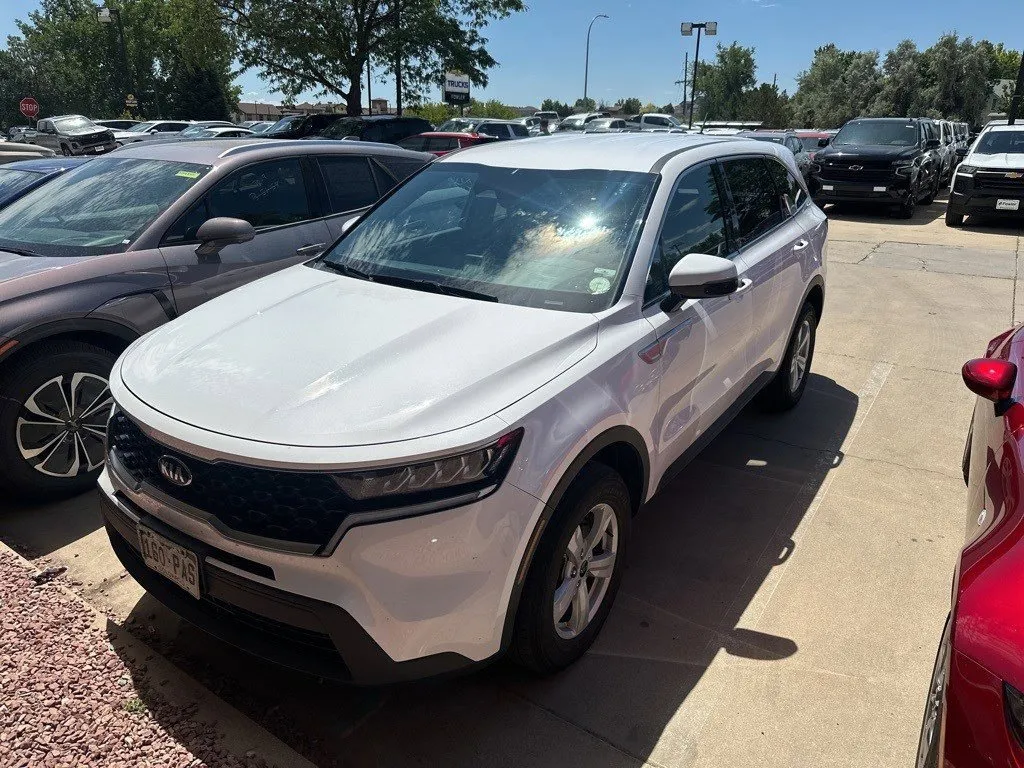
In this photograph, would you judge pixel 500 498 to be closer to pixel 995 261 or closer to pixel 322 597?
pixel 322 597

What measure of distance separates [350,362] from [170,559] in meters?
0.81

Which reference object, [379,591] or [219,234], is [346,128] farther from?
[379,591]

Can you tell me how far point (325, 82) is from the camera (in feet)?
83.3

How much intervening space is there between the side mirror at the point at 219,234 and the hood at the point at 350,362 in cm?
→ 134

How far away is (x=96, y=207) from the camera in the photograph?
4430 mm

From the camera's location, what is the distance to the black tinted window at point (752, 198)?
390cm

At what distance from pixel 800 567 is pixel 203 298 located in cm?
342

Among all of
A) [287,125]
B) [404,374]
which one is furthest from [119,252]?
[287,125]

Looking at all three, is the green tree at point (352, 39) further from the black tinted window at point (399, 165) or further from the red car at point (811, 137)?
the black tinted window at point (399, 165)

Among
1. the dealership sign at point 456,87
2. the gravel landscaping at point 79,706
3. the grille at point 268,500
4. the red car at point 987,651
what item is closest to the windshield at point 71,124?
the dealership sign at point 456,87

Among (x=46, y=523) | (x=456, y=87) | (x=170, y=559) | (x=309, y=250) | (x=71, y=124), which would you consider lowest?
(x=46, y=523)

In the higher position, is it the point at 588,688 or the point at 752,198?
the point at 752,198

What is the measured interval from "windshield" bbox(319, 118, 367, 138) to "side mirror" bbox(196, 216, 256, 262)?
13.2m

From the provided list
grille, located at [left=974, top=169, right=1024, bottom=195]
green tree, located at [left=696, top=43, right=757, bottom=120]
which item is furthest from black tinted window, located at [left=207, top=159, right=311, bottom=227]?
green tree, located at [left=696, top=43, right=757, bottom=120]
